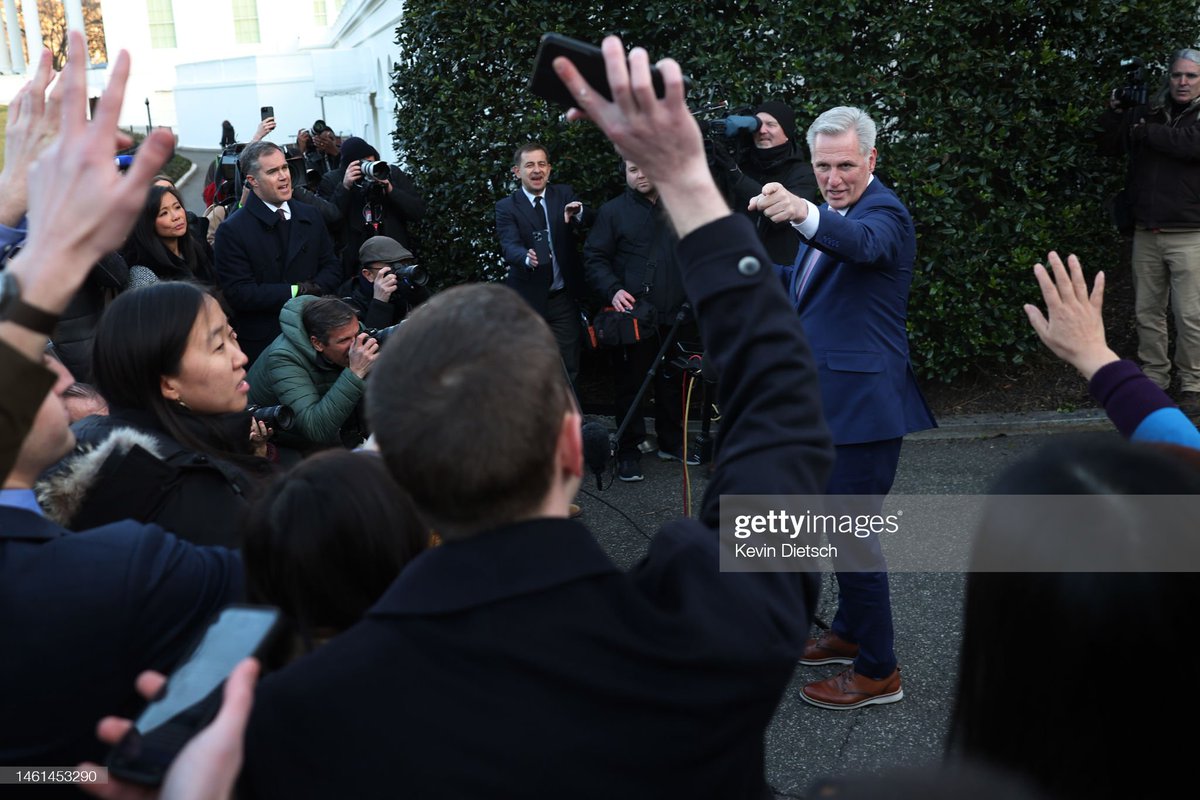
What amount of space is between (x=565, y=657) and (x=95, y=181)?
0.77 metres

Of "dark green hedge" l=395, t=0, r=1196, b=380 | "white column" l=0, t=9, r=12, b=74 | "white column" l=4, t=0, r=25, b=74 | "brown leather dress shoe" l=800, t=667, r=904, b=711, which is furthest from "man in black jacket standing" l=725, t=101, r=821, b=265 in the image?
"white column" l=0, t=9, r=12, b=74

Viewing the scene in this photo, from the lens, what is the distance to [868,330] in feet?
12.6

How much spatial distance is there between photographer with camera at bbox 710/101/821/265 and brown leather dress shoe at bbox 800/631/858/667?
107 inches

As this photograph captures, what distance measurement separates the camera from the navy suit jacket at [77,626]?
157 centimetres

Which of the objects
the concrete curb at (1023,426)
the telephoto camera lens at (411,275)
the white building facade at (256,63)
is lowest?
the concrete curb at (1023,426)

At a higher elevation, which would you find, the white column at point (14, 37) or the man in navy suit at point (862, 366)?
the white column at point (14, 37)

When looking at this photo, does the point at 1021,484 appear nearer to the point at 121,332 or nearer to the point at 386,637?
the point at 386,637

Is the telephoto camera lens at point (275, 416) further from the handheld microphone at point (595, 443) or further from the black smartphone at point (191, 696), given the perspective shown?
the black smartphone at point (191, 696)

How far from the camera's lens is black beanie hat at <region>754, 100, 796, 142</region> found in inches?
247

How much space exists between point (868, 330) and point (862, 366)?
14cm

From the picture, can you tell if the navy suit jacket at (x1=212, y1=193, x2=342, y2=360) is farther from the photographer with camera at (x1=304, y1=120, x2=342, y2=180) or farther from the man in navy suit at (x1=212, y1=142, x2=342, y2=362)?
the photographer with camera at (x1=304, y1=120, x2=342, y2=180)

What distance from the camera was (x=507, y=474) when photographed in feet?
4.21

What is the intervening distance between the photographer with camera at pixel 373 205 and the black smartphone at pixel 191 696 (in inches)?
250

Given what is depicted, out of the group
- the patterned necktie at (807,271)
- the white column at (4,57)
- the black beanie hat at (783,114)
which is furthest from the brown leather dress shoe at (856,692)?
the white column at (4,57)
